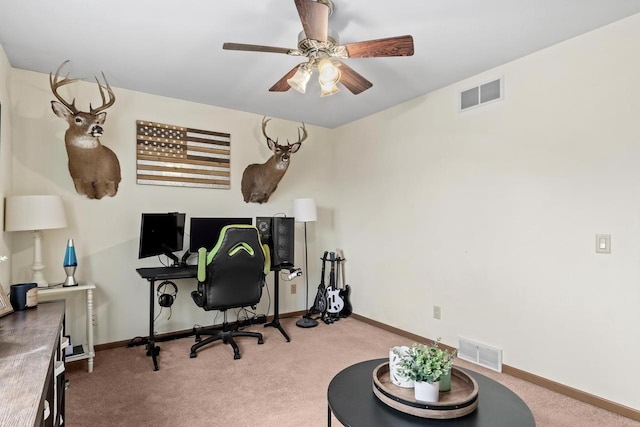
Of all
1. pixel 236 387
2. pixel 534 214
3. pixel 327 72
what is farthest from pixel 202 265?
pixel 534 214

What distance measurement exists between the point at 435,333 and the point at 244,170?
2741 mm

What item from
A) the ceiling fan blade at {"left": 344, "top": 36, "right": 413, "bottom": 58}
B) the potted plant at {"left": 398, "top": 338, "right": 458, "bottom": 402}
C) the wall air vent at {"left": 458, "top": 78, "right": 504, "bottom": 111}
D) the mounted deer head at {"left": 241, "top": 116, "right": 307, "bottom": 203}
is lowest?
the potted plant at {"left": 398, "top": 338, "right": 458, "bottom": 402}

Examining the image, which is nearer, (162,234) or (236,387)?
(236,387)

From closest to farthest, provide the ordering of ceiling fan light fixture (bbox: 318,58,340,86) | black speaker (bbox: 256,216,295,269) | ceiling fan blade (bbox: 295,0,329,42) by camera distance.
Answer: ceiling fan blade (bbox: 295,0,329,42) < ceiling fan light fixture (bbox: 318,58,340,86) < black speaker (bbox: 256,216,295,269)

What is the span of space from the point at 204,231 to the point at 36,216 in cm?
138

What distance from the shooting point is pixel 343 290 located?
4605 mm

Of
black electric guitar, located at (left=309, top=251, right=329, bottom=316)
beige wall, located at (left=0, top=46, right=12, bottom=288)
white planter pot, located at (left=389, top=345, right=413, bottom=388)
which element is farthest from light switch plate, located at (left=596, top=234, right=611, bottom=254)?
beige wall, located at (left=0, top=46, right=12, bottom=288)

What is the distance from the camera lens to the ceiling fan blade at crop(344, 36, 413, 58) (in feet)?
6.60

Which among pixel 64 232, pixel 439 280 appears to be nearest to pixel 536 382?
pixel 439 280

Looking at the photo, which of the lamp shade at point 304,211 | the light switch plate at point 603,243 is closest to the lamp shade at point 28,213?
the lamp shade at point 304,211

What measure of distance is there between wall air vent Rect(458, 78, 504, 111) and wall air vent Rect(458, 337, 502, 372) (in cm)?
210

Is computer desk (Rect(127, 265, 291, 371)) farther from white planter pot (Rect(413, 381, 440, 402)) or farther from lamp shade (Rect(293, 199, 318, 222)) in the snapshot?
white planter pot (Rect(413, 381, 440, 402))

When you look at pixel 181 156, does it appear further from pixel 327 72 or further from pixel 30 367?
pixel 30 367

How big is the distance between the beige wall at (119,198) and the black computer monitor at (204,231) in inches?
11.1
